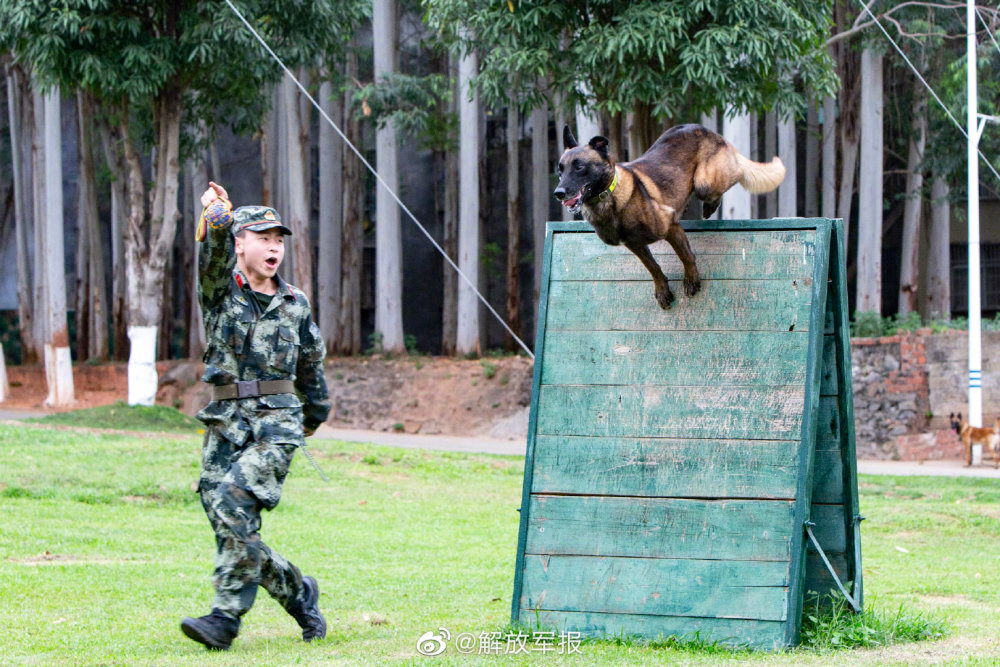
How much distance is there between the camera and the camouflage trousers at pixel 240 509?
5008mm

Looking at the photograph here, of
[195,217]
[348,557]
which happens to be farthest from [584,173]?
[195,217]

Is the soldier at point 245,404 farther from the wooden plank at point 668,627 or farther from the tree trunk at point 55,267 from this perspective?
the tree trunk at point 55,267

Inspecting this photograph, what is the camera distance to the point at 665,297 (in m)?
5.44

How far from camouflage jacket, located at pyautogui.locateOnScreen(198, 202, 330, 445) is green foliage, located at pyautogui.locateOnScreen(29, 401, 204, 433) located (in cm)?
1312

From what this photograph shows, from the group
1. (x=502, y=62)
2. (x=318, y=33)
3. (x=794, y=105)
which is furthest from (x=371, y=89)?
(x=794, y=105)

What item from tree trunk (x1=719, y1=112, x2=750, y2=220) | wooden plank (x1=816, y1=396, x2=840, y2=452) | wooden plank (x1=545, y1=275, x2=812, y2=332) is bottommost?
wooden plank (x1=816, y1=396, x2=840, y2=452)

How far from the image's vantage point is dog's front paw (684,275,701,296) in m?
5.42

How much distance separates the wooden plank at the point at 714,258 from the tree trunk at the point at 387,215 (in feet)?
62.1

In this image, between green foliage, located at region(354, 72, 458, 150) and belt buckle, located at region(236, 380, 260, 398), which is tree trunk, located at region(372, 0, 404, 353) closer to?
green foliage, located at region(354, 72, 458, 150)

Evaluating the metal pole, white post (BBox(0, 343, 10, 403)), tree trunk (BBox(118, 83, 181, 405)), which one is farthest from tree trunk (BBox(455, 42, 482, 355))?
white post (BBox(0, 343, 10, 403))

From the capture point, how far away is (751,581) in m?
5.03

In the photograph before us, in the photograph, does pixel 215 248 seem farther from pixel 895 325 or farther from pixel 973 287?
pixel 895 325

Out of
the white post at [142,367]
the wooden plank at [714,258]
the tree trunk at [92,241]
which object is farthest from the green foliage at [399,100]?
the wooden plank at [714,258]

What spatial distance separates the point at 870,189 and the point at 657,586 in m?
20.0
